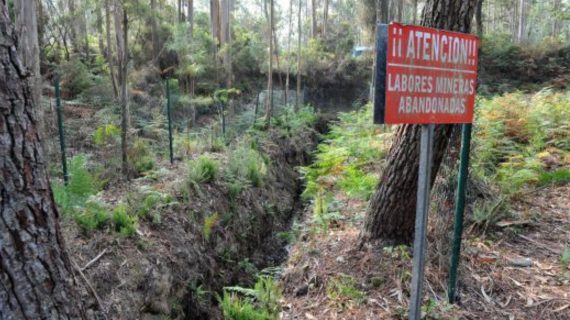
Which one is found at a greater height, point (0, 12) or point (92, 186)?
point (0, 12)

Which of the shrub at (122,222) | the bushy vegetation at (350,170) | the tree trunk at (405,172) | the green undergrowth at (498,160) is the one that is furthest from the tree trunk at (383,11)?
the shrub at (122,222)

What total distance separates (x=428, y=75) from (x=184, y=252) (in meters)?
3.82

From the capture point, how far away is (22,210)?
1.53m

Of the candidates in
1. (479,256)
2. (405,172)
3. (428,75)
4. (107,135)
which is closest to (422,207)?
(428,75)

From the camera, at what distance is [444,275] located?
335 cm

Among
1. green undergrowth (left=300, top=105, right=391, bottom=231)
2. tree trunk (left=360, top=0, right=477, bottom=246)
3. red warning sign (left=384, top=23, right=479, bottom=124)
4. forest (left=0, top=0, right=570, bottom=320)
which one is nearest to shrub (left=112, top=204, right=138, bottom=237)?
forest (left=0, top=0, right=570, bottom=320)

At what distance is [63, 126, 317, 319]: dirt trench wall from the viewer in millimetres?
3738

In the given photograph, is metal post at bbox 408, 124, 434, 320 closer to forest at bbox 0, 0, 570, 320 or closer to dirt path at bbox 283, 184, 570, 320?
forest at bbox 0, 0, 570, 320

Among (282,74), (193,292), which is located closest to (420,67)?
(193,292)

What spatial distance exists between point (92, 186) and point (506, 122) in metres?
7.07

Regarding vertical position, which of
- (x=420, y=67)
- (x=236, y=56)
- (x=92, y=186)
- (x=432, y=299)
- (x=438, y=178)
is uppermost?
(x=236, y=56)

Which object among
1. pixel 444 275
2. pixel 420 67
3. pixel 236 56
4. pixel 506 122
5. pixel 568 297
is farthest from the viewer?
pixel 236 56

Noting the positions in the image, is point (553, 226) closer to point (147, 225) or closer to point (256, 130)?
point (147, 225)

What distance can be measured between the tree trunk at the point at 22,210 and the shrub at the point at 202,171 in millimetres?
4429
